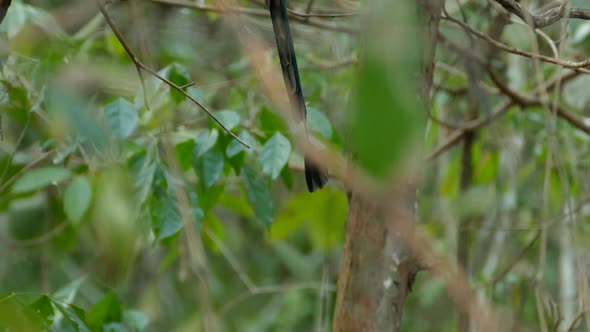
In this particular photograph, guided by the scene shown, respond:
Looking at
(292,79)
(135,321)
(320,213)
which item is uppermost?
(292,79)

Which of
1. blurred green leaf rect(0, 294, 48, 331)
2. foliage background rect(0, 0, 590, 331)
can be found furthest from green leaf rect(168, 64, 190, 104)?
blurred green leaf rect(0, 294, 48, 331)

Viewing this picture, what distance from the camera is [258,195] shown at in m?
1.28

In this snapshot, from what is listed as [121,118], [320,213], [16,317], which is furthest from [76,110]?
[320,213]

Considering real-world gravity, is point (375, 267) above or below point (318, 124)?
below

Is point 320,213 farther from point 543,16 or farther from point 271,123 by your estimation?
point 543,16

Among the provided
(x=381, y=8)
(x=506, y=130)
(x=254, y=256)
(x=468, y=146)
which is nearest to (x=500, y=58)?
(x=506, y=130)

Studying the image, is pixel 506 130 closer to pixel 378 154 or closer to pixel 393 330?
pixel 393 330

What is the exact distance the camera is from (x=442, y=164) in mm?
2652

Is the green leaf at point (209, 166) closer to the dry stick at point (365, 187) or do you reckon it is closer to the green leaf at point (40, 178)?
the green leaf at point (40, 178)

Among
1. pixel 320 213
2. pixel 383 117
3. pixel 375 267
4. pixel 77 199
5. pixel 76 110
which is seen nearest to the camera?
pixel 383 117

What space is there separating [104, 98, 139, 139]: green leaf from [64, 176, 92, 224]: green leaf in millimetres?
332

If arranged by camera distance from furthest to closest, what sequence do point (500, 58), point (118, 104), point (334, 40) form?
point (500, 58) < point (334, 40) < point (118, 104)

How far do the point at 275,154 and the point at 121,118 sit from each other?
25 centimetres

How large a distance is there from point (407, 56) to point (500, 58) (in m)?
2.17
